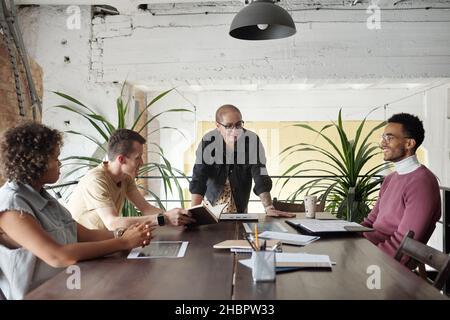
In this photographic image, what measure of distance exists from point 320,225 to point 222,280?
1.06m

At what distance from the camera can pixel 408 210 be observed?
2277 mm

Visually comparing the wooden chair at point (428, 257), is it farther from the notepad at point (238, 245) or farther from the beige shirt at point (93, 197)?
the beige shirt at point (93, 197)

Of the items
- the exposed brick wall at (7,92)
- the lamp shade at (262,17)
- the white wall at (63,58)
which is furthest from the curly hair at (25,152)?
Answer: the white wall at (63,58)

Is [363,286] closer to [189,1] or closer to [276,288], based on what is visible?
[276,288]

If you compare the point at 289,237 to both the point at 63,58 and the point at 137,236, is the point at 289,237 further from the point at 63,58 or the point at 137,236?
the point at 63,58

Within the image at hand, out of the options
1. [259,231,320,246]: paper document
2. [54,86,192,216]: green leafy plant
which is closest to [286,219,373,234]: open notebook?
[259,231,320,246]: paper document

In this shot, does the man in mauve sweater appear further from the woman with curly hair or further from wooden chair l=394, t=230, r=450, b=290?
the woman with curly hair

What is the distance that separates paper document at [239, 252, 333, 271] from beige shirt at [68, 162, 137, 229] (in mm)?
1084

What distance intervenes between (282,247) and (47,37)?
350 centimetres

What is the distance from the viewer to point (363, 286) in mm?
1327

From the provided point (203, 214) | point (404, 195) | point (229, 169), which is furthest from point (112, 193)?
point (404, 195)

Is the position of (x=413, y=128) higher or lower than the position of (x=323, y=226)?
higher

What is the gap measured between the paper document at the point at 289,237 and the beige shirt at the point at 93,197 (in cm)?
86

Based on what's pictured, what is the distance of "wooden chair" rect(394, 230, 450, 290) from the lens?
5.01ft
